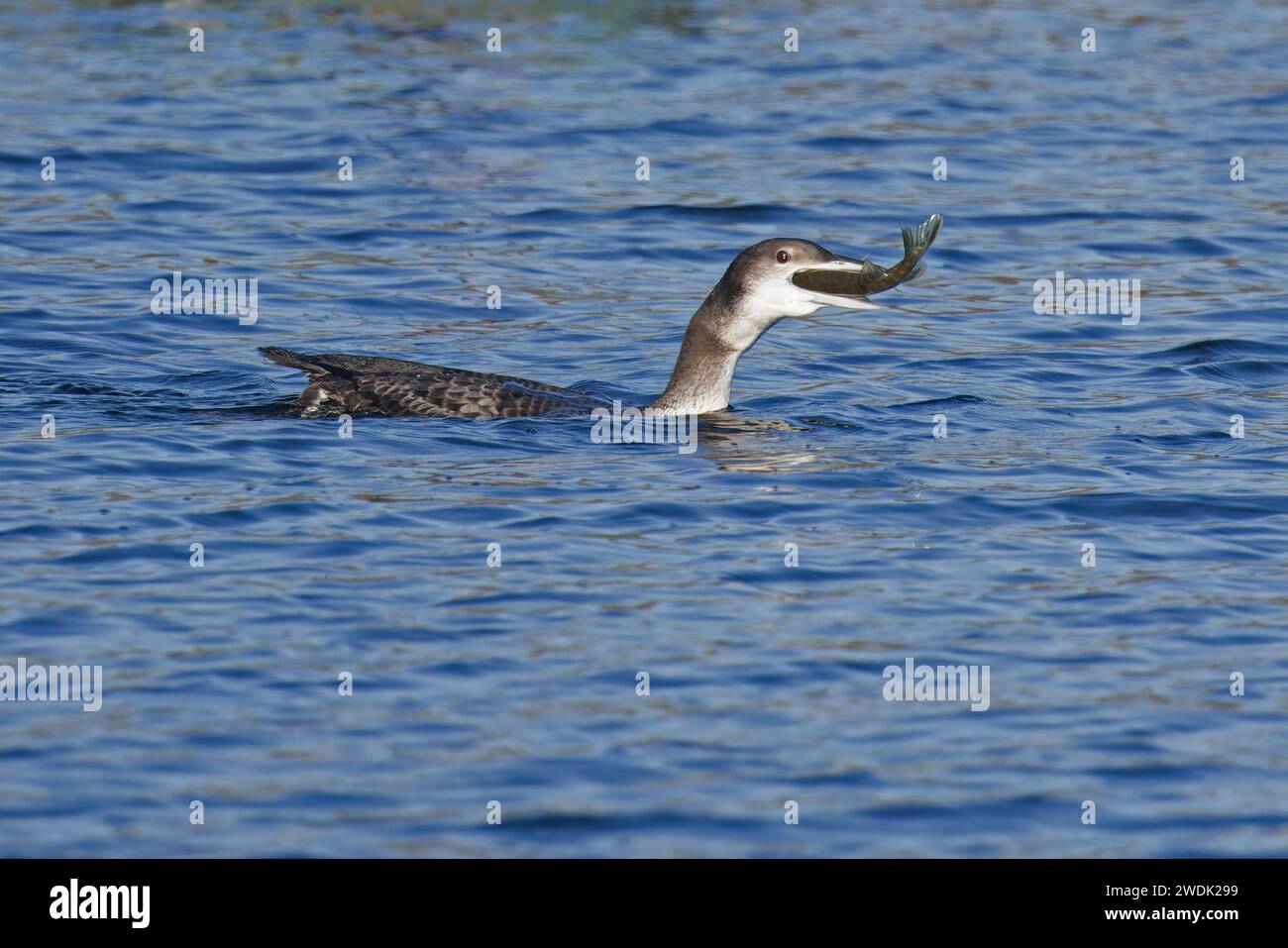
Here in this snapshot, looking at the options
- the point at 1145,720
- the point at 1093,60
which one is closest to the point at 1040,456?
the point at 1145,720

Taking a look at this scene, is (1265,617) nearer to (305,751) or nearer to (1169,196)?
(305,751)

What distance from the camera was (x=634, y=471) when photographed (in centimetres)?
1084

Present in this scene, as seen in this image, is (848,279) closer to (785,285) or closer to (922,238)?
(785,285)

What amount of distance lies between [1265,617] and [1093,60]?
14.7 meters

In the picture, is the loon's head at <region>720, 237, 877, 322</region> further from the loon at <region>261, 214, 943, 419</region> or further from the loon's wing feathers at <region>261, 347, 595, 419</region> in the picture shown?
the loon's wing feathers at <region>261, 347, 595, 419</region>

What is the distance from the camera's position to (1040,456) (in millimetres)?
11195

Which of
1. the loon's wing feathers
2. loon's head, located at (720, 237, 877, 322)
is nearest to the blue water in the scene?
the loon's wing feathers

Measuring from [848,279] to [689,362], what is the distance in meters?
1.17

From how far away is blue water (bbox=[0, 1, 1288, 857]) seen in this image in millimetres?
7020

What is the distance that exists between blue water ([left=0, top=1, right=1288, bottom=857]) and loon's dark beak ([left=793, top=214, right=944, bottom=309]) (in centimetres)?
84

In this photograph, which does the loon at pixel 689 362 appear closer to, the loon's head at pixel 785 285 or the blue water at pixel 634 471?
the loon's head at pixel 785 285

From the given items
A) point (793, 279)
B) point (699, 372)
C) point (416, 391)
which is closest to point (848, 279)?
point (793, 279)

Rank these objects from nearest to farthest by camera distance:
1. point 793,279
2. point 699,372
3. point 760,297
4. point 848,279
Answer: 1. point 848,279
2. point 793,279
3. point 760,297
4. point 699,372

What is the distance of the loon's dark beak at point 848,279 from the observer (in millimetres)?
10992
